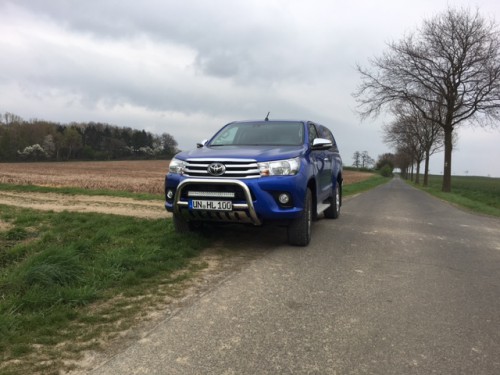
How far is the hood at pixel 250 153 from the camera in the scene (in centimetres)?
553

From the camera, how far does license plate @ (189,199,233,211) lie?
5383mm

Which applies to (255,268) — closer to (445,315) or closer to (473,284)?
(445,315)

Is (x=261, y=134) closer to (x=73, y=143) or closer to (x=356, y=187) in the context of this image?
(x=356, y=187)

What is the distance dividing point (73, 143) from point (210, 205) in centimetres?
10083

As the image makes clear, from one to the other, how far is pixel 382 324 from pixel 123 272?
272 centimetres

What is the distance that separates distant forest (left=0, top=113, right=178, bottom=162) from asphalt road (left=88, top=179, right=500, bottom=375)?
94.7 metres

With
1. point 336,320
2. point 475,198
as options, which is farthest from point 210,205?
point 475,198

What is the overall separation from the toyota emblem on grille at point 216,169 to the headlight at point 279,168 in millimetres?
510

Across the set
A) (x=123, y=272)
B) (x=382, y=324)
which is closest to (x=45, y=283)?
(x=123, y=272)

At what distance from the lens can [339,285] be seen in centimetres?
441

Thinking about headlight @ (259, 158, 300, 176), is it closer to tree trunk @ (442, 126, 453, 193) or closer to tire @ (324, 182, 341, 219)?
tire @ (324, 182, 341, 219)

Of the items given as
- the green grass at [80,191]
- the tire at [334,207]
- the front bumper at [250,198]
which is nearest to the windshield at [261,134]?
the front bumper at [250,198]

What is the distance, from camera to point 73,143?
318 ft

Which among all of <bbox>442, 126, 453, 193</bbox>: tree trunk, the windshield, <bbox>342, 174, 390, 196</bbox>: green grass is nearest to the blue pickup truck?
the windshield
